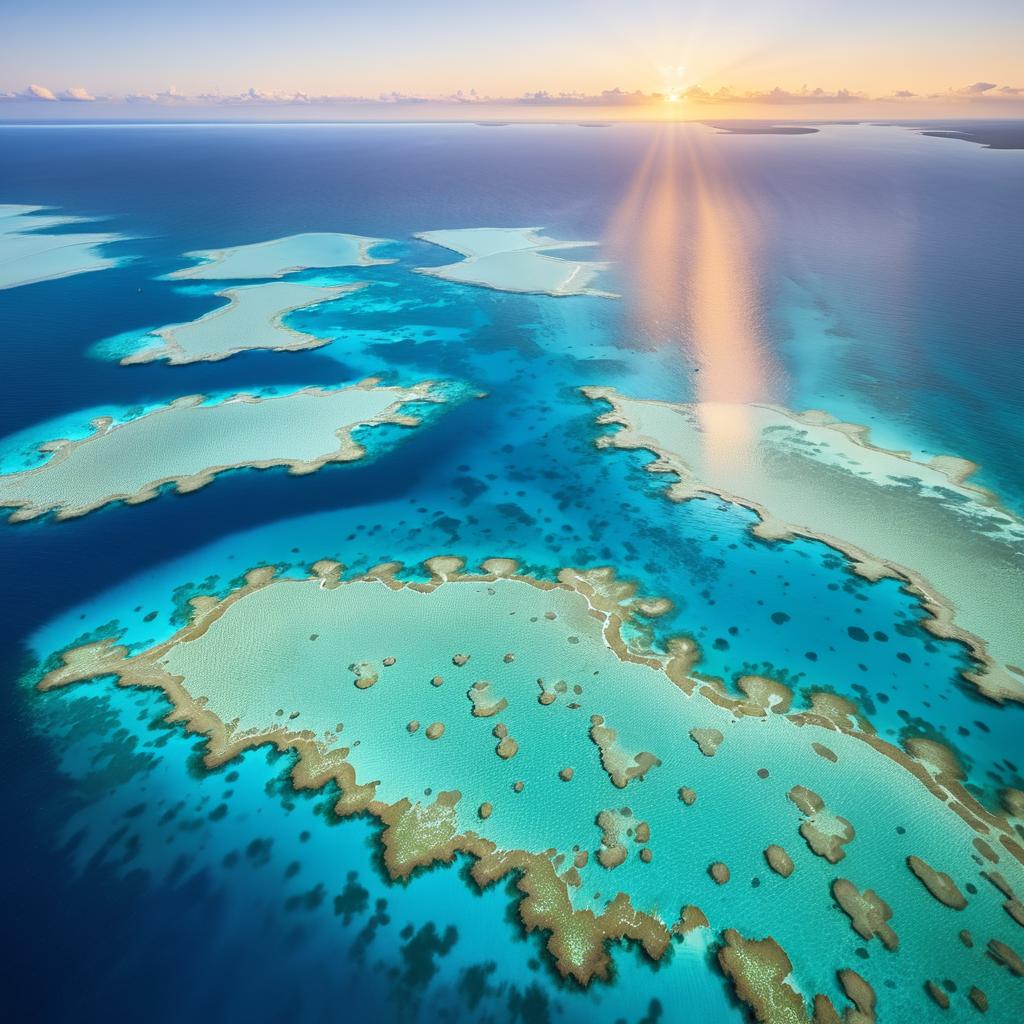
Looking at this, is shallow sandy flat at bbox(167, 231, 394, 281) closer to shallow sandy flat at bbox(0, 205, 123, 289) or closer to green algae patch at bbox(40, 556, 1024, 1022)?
shallow sandy flat at bbox(0, 205, 123, 289)

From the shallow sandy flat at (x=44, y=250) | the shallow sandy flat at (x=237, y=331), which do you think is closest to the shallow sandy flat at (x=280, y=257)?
the shallow sandy flat at (x=237, y=331)

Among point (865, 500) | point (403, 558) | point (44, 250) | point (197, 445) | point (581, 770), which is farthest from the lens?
point (44, 250)

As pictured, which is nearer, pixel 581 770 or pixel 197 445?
pixel 581 770

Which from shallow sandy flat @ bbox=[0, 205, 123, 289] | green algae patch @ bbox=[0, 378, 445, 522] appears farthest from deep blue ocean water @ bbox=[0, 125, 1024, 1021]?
shallow sandy flat @ bbox=[0, 205, 123, 289]

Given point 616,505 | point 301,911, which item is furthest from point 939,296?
point 301,911

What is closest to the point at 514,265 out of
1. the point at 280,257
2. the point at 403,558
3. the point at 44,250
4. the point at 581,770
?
the point at 280,257

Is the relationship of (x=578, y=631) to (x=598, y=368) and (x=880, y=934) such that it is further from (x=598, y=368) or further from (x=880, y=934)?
(x=598, y=368)

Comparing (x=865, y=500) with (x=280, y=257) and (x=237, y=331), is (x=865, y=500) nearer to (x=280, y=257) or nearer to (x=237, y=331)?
(x=237, y=331)
